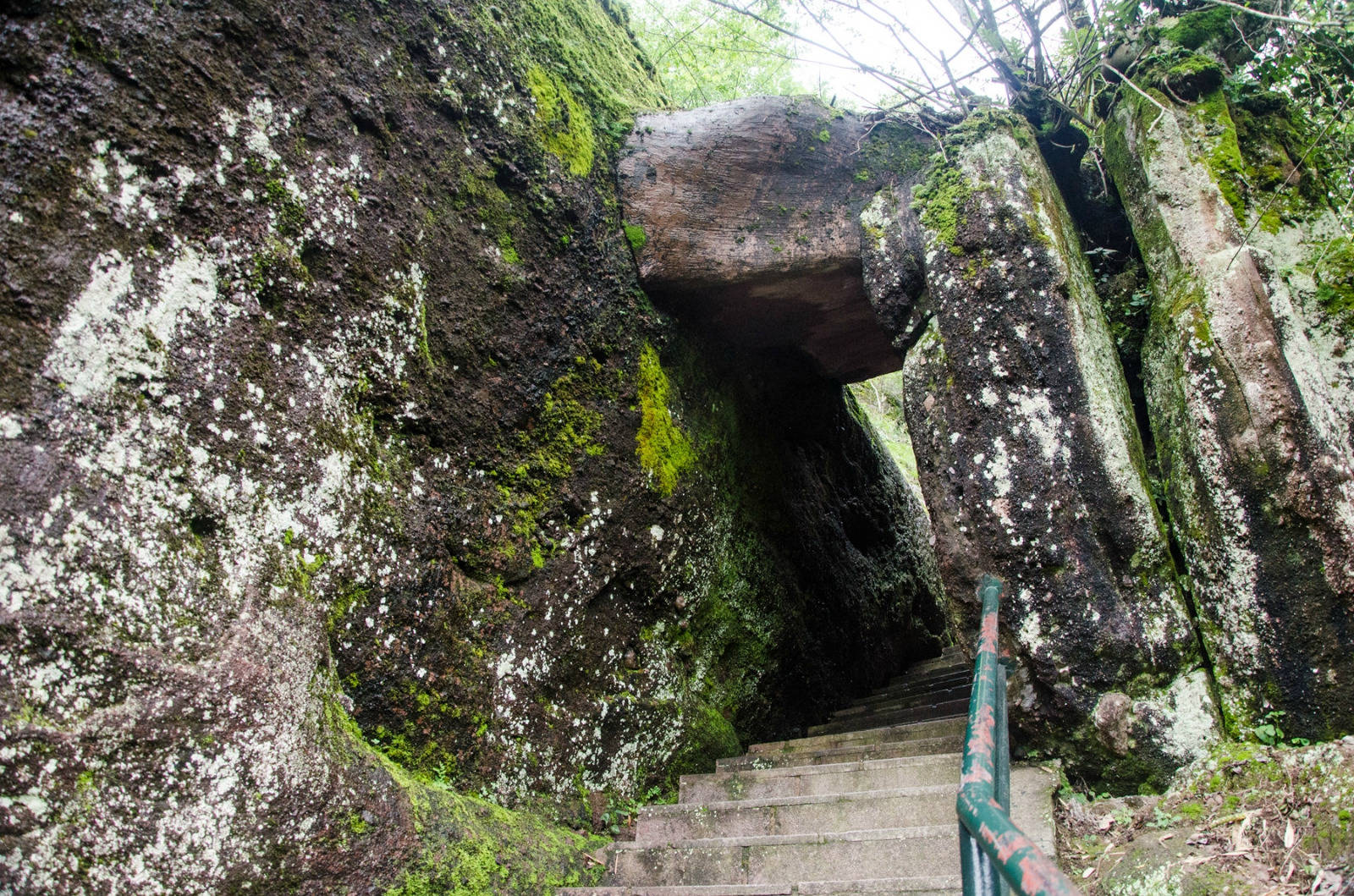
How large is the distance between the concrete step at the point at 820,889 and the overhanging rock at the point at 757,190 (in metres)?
3.10

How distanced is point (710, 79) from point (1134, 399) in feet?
27.6

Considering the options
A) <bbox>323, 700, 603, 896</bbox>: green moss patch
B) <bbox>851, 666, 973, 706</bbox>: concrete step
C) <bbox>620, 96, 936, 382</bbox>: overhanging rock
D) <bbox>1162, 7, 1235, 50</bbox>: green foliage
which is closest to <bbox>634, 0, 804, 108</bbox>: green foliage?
<bbox>620, 96, 936, 382</bbox>: overhanging rock

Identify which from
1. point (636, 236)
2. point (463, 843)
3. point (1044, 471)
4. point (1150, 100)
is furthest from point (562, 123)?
point (463, 843)

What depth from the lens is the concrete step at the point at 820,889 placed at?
7.86 ft

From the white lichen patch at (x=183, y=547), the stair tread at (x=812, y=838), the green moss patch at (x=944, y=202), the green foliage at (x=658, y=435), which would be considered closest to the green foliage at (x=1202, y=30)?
the green moss patch at (x=944, y=202)

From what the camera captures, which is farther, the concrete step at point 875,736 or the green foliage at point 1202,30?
the green foliage at point 1202,30

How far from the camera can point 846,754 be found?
3859mm

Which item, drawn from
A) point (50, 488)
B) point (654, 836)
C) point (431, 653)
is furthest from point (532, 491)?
point (50, 488)

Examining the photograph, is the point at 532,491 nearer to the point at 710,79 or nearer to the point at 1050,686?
the point at 1050,686

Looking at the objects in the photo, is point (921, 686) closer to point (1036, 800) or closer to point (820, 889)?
point (1036, 800)

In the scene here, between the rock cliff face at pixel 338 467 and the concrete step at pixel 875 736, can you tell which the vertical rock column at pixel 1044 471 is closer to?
the concrete step at pixel 875 736

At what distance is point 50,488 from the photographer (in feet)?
6.71

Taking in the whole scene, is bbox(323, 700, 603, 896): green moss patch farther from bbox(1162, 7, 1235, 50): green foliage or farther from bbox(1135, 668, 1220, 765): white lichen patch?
bbox(1162, 7, 1235, 50): green foliage

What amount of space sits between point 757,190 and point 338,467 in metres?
3.00
